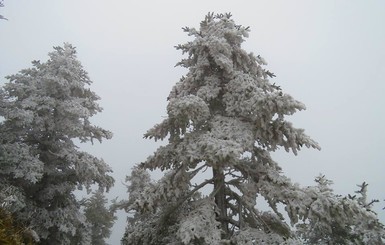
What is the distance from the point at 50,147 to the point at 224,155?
33.4 feet

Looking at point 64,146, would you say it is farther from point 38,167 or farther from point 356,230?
point 356,230

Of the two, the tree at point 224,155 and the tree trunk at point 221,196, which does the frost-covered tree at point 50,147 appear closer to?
the tree at point 224,155

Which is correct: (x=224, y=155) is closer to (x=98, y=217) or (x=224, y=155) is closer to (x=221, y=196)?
(x=221, y=196)

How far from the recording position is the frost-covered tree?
1201 centimetres

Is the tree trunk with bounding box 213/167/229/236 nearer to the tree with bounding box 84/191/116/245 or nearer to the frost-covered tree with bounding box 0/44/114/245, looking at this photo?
the frost-covered tree with bounding box 0/44/114/245

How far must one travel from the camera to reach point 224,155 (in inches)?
263

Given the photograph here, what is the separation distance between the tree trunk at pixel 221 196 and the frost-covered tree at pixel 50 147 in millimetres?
6008

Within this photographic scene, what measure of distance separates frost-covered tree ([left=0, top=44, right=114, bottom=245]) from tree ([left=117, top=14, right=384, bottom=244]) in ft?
16.7

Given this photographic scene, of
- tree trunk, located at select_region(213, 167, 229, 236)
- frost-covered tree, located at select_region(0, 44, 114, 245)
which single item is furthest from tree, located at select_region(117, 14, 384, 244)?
frost-covered tree, located at select_region(0, 44, 114, 245)

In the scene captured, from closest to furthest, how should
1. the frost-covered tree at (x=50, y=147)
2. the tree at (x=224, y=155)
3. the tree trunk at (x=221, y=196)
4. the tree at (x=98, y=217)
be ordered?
Answer: 1. the tree at (x=224, y=155)
2. the tree trunk at (x=221, y=196)
3. the frost-covered tree at (x=50, y=147)
4. the tree at (x=98, y=217)

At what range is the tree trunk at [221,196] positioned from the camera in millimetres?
9020

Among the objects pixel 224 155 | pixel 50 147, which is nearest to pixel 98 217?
pixel 50 147

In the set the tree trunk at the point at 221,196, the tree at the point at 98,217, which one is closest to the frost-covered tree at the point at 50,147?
the tree trunk at the point at 221,196

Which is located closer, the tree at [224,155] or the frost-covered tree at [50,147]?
the tree at [224,155]
